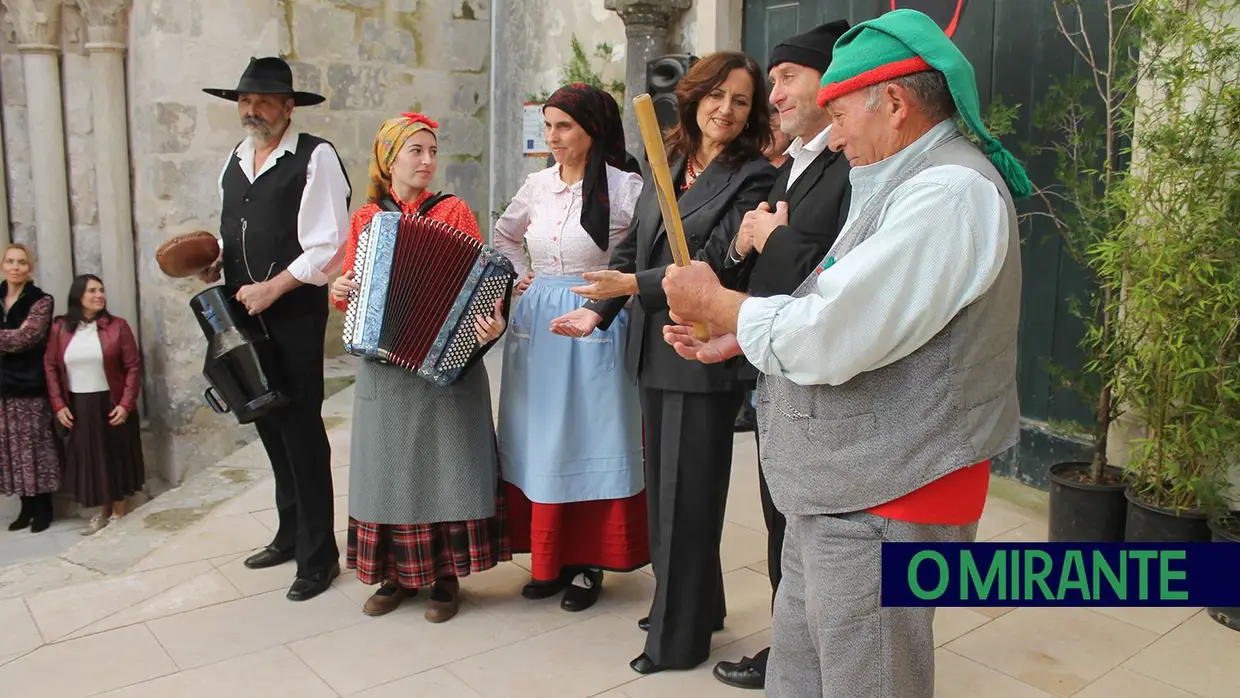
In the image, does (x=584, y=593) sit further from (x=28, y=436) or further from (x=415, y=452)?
(x=28, y=436)

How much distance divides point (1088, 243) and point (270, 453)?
299 cm

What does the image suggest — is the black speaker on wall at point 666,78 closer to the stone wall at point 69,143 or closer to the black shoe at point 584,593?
the black shoe at point 584,593

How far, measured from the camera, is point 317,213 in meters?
3.32

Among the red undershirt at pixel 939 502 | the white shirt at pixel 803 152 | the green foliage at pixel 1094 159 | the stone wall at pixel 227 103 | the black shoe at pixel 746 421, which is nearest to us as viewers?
the red undershirt at pixel 939 502

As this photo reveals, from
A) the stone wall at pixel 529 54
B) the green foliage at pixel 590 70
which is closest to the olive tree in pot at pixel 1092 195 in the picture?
the green foliage at pixel 590 70

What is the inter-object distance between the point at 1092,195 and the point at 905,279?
269cm

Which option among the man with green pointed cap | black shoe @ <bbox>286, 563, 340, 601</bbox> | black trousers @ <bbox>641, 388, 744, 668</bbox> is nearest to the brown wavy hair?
black trousers @ <bbox>641, 388, 744, 668</bbox>

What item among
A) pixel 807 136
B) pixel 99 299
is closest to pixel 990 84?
pixel 807 136

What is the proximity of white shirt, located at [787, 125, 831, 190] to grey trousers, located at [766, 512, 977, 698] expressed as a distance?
35.4 inches

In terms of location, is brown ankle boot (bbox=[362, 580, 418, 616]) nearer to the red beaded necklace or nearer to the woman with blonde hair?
the red beaded necklace

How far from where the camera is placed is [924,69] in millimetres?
1588

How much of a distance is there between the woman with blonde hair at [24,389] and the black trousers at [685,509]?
521 cm

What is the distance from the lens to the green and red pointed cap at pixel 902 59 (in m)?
1.56

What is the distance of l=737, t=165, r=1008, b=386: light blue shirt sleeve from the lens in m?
1.50
